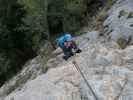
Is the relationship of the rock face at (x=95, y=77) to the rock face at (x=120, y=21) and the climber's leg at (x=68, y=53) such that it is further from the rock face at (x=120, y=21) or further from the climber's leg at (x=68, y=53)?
the climber's leg at (x=68, y=53)

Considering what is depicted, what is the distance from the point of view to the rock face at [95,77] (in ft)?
30.9

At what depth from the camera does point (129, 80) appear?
9438 millimetres

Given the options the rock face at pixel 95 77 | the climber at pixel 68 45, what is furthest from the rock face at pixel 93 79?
the climber at pixel 68 45

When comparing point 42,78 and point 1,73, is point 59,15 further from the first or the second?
point 42,78

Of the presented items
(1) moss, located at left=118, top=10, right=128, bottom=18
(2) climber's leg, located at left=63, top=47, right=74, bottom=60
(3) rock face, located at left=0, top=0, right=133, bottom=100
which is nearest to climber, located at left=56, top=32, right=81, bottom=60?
(2) climber's leg, located at left=63, top=47, right=74, bottom=60

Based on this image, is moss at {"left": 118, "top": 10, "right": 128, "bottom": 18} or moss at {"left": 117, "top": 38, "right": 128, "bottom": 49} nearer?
moss at {"left": 117, "top": 38, "right": 128, "bottom": 49}

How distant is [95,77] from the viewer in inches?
402

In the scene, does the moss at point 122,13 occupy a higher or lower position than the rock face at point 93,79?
higher

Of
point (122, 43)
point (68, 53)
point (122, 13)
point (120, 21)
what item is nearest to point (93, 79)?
point (122, 43)

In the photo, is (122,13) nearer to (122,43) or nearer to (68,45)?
(122,43)

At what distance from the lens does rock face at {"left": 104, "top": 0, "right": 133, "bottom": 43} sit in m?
12.7

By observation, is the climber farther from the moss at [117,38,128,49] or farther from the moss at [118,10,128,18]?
the moss at [118,10,128,18]

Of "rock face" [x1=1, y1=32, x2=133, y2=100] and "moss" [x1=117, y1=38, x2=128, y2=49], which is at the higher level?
"moss" [x1=117, y1=38, x2=128, y2=49]

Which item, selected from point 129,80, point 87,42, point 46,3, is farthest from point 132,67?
point 46,3
